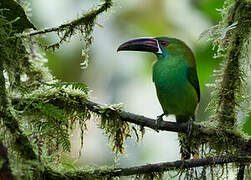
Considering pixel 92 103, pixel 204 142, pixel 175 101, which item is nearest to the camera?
pixel 92 103

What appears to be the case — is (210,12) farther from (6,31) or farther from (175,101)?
(6,31)

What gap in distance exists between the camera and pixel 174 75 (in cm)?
344

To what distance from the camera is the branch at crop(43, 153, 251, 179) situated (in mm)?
2041

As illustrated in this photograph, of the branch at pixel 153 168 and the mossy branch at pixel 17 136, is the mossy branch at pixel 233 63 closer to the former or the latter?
the branch at pixel 153 168

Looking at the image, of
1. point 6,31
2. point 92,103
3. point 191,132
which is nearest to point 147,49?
point 191,132

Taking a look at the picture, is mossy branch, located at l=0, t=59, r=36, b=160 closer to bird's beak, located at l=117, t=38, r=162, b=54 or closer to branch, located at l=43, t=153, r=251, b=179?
branch, located at l=43, t=153, r=251, b=179

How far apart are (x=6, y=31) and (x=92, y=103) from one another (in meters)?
0.58

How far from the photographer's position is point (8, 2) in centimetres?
211

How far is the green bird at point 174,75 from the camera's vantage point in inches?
134

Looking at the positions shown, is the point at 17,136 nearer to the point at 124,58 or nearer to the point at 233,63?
the point at 233,63

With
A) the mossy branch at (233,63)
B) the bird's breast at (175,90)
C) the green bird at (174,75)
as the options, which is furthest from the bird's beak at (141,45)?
the mossy branch at (233,63)

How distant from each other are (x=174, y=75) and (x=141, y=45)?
14.3 inches

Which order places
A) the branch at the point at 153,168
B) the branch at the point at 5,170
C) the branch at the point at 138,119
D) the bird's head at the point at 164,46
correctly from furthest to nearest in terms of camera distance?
1. the bird's head at the point at 164,46
2. the branch at the point at 138,119
3. the branch at the point at 153,168
4. the branch at the point at 5,170

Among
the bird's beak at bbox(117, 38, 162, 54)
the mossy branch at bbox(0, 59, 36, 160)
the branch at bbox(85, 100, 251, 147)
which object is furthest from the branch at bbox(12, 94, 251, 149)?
the bird's beak at bbox(117, 38, 162, 54)
